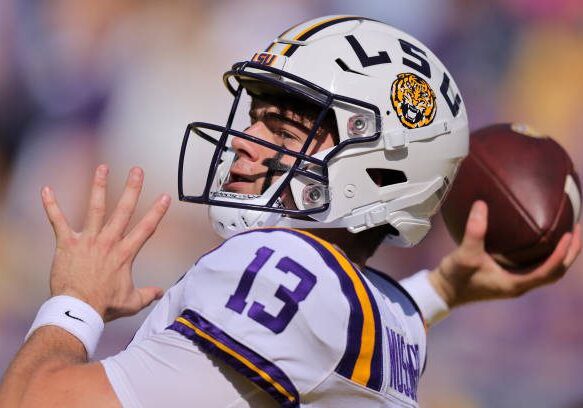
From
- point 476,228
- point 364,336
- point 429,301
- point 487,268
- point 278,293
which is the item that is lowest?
point 429,301

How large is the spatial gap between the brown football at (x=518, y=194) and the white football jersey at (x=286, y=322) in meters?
0.83

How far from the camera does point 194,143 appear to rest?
4.29 m

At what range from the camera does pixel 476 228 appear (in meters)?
2.42

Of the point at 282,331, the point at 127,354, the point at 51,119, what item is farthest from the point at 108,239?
the point at 51,119

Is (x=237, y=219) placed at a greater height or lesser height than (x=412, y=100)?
lesser

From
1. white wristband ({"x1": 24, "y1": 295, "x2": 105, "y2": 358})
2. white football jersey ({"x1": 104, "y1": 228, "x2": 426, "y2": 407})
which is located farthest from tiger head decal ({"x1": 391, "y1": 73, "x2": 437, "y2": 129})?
white wristband ({"x1": 24, "y1": 295, "x2": 105, "y2": 358})

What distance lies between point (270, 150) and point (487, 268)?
0.80m

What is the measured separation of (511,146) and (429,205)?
0.57 m

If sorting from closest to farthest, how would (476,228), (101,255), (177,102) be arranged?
(101,255) < (476,228) < (177,102)

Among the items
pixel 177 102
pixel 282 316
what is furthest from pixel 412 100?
pixel 177 102

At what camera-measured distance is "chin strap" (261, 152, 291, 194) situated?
2.00 meters

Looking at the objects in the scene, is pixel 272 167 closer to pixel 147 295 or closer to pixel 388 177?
pixel 388 177

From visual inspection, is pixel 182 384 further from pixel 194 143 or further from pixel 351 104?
pixel 194 143

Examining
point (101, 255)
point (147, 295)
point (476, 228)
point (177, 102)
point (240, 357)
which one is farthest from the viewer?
point (177, 102)
